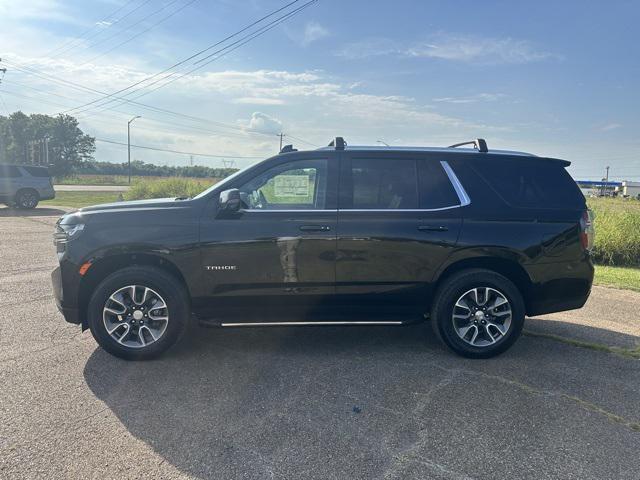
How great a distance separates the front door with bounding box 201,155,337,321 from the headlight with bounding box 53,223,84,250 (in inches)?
43.4

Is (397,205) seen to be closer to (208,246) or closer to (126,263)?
(208,246)

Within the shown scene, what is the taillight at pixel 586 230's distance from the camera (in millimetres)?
4090

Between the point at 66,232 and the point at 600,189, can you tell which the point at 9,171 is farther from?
the point at 600,189

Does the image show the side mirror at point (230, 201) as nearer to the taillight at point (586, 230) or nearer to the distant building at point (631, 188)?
the taillight at point (586, 230)

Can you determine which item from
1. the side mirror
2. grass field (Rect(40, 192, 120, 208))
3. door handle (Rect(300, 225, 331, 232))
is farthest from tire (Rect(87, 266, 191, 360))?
grass field (Rect(40, 192, 120, 208))

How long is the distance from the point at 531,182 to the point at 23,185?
1942 centimetres

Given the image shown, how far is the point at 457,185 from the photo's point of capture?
410 cm

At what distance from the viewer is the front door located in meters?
3.86

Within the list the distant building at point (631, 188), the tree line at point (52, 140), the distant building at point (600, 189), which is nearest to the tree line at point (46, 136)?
the tree line at point (52, 140)

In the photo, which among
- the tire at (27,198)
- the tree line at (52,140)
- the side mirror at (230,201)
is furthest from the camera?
the tree line at (52,140)

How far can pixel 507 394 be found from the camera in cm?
341

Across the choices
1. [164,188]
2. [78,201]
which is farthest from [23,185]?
[164,188]

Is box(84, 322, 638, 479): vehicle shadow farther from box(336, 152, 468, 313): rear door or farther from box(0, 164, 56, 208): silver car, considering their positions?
box(0, 164, 56, 208): silver car

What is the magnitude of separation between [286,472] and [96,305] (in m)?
2.37
